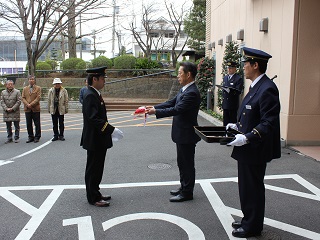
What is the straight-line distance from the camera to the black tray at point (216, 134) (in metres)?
3.24

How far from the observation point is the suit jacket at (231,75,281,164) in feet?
10.2

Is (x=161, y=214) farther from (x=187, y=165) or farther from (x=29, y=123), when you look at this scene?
(x=29, y=123)

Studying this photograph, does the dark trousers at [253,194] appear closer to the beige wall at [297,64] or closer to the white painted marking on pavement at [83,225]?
the white painted marking on pavement at [83,225]

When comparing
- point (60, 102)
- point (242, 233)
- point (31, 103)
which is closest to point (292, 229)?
point (242, 233)

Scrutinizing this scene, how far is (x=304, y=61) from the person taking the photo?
7.11 m

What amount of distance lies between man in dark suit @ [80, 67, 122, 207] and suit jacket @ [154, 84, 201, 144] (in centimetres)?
74

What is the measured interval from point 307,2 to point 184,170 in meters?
4.85

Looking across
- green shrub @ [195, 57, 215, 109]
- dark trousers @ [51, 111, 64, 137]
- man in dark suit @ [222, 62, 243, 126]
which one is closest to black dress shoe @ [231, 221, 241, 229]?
man in dark suit @ [222, 62, 243, 126]

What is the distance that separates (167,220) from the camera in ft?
13.0

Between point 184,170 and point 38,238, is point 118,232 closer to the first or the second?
point 38,238

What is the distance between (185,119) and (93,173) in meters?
1.42

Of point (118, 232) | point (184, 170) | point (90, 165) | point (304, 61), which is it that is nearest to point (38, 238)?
point (118, 232)

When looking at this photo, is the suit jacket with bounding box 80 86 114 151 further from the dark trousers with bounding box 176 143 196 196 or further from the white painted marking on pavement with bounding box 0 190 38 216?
the white painted marking on pavement with bounding box 0 190 38 216

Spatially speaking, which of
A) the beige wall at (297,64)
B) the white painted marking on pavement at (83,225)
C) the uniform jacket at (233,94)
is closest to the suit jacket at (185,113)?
the white painted marking on pavement at (83,225)
